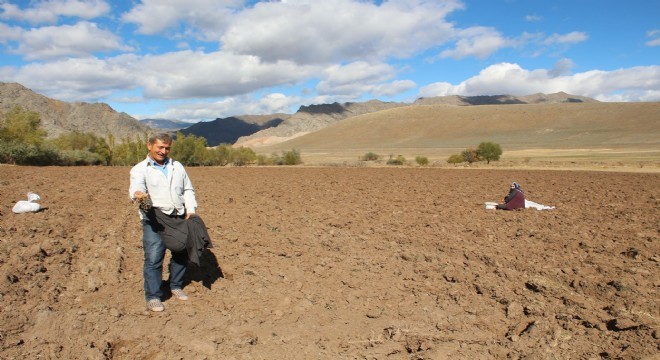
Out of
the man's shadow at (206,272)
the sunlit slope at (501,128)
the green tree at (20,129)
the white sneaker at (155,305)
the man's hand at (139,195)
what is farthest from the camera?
the sunlit slope at (501,128)

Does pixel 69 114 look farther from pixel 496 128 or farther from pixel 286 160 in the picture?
pixel 496 128

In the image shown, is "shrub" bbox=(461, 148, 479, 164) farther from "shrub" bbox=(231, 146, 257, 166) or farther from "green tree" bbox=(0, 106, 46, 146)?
"green tree" bbox=(0, 106, 46, 146)

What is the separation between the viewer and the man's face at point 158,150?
5715mm

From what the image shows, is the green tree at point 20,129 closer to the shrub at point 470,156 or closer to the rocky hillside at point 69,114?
the shrub at point 470,156

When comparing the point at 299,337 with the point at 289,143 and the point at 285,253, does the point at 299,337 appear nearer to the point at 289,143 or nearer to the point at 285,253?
the point at 285,253

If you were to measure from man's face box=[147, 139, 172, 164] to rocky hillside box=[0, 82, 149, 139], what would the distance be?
10762cm

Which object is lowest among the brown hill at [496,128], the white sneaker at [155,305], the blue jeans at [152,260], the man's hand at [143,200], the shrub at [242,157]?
the white sneaker at [155,305]

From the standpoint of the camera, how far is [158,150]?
5.73 meters

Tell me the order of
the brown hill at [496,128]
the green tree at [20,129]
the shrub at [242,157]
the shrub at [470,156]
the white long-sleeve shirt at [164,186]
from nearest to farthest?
the white long-sleeve shirt at [164,186], the green tree at [20,129], the shrub at [470,156], the shrub at [242,157], the brown hill at [496,128]

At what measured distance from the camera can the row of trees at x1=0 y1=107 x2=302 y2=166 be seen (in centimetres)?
4003

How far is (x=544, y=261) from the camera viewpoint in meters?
7.78

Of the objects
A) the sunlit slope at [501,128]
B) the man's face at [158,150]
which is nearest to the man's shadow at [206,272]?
the man's face at [158,150]

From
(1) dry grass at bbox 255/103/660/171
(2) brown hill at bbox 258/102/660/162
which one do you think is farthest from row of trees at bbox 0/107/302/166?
(2) brown hill at bbox 258/102/660/162

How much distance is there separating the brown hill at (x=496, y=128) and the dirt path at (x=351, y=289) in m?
79.1
